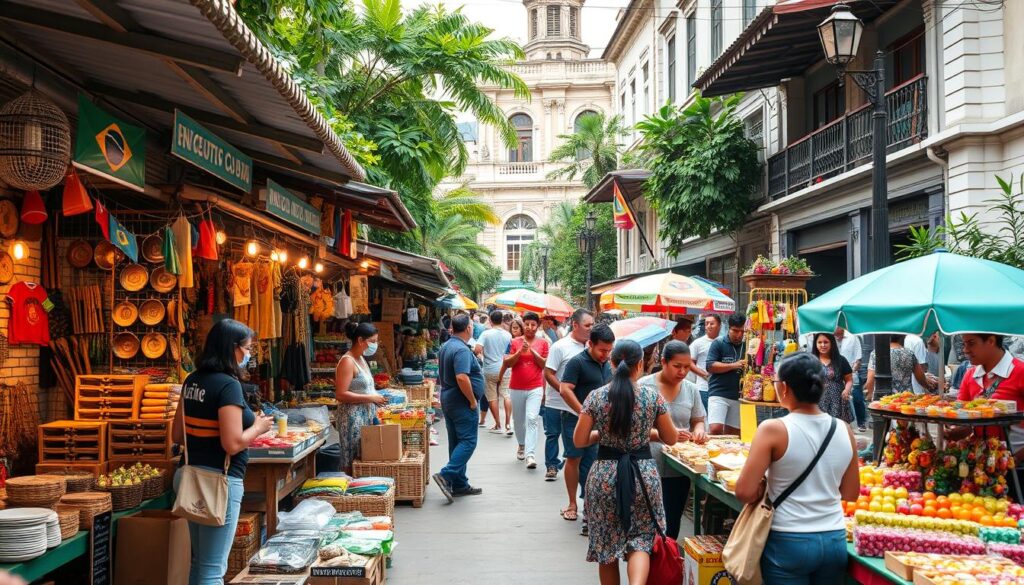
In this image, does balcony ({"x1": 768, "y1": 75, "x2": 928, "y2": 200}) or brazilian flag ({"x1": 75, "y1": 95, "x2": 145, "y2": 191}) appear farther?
balcony ({"x1": 768, "y1": 75, "x2": 928, "y2": 200})

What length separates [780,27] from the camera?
600 inches

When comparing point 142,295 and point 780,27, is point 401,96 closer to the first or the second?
point 780,27

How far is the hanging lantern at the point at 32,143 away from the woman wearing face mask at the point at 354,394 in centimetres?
364

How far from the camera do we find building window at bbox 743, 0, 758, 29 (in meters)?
22.1

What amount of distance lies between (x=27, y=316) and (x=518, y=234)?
54.0 m

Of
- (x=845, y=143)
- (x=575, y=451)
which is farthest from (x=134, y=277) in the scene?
(x=845, y=143)

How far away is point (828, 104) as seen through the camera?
18531 mm

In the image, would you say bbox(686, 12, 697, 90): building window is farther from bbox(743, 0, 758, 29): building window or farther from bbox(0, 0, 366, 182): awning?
bbox(0, 0, 366, 182): awning

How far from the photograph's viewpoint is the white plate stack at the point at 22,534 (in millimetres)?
4582

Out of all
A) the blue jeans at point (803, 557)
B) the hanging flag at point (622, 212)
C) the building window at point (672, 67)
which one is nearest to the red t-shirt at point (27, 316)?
the blue jeans at point (803, 557)

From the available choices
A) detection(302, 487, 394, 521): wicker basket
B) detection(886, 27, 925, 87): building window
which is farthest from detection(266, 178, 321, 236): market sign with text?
detection(886, 27, 925, 87): building window

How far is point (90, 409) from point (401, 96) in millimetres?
14219

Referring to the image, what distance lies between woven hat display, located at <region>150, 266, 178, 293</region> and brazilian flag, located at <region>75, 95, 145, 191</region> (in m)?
1.20

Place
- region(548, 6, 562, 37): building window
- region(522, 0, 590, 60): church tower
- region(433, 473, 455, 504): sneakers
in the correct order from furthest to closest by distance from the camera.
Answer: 1. region(548, 6, 562, 37): building window
2. region(522, 0, 590, 60): church tower
3. region(433, 473, 455, 504): sneakers
